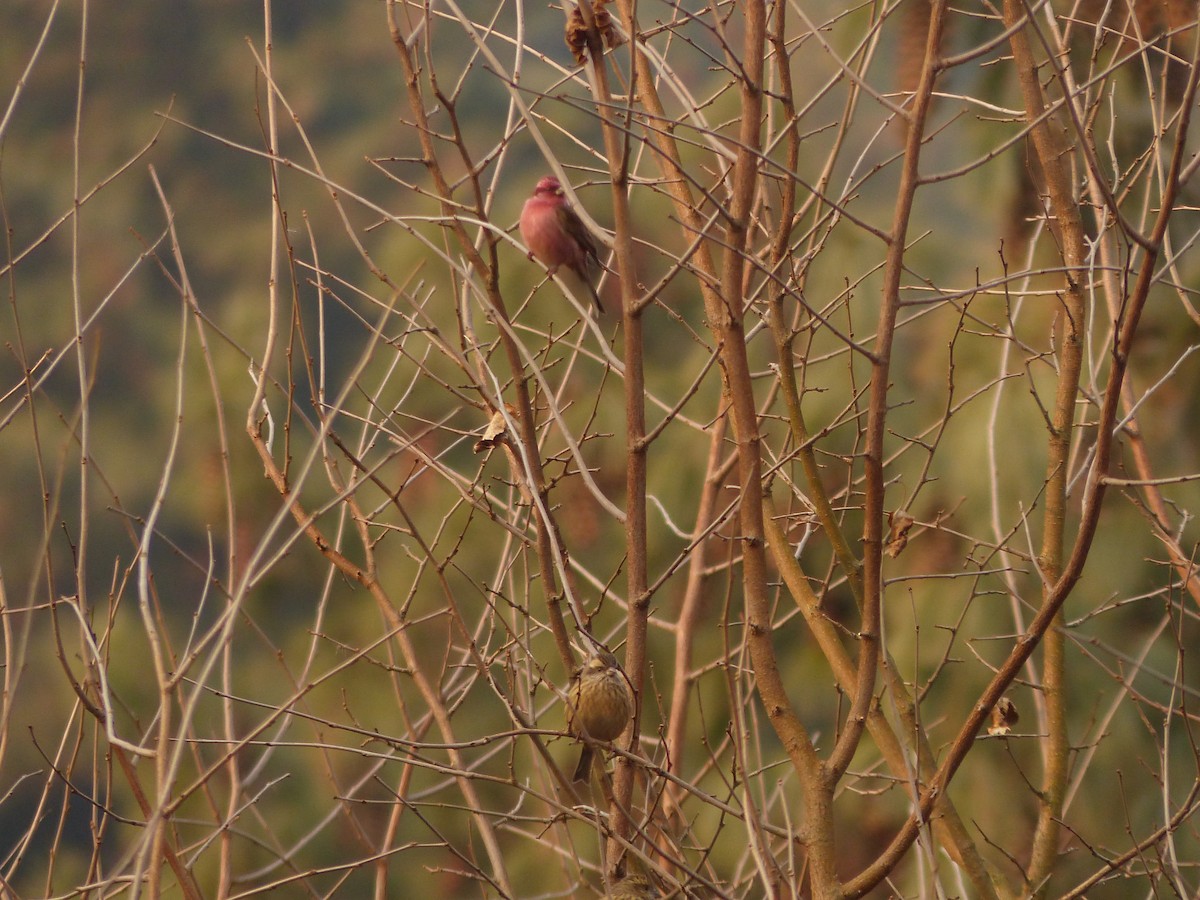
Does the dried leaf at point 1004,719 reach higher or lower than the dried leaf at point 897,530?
lower

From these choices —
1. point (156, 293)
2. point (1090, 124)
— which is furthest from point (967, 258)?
point (156, 293)

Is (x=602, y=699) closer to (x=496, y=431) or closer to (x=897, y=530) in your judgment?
(x=496, y=431)

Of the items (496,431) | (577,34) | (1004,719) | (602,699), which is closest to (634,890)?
(602,699)

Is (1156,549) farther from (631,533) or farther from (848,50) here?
(631,533)

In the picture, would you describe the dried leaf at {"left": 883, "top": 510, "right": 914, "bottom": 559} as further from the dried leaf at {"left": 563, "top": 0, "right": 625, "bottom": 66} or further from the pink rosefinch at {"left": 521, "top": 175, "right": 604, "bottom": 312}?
the pink rosefinch at {"left": 521, "top": 175, "right": 604, "bottom": 312}

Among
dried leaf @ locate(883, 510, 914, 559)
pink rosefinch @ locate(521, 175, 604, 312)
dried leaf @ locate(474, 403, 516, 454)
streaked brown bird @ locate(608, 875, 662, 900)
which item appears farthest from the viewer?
pink rosefinch @ locate(521, 175, 604, 312)

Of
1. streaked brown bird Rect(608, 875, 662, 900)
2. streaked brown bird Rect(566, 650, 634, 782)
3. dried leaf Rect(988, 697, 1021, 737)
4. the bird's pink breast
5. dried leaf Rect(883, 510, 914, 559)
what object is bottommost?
streaked brown bird Rect(608, 875, 662, 900)

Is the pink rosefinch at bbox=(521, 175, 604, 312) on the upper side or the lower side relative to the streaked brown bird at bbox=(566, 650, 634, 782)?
upper

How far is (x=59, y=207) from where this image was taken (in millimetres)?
13227

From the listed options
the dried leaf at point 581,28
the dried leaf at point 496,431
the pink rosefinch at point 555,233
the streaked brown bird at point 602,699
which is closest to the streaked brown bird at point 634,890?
the streaked brown bird at point 602,699

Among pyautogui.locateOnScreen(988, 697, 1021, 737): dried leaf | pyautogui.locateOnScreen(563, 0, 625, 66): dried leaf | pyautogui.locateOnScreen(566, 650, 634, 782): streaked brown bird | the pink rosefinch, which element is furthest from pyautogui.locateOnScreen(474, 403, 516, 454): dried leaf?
the pink rosefinch

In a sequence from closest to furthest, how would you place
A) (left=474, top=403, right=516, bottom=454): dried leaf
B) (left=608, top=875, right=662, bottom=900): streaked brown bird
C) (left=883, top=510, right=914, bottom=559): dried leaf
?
(left=608, top=875, right=662, bottom=900): streaked brown bird → (left=474, top=403, right=516, bottom=454): dried leaf → (left=883, top=510, right=914, bottom=559): dried leaf

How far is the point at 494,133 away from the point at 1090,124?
1238cm

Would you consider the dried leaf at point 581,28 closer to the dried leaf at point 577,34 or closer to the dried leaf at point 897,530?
the dried leaf at point 577,34
